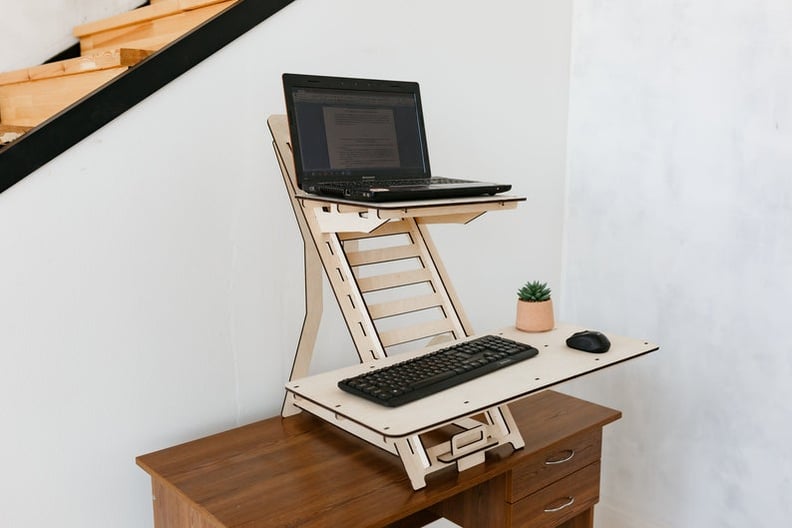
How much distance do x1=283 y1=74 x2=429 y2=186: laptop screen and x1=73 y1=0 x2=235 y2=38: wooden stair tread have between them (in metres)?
0.56

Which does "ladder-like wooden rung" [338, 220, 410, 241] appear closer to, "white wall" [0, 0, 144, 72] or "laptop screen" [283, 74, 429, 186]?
"laptop screen" [283, 74, 429, 186]

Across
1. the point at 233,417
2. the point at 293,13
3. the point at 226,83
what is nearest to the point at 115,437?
the point at 233,417

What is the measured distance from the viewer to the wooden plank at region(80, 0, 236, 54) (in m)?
1.87

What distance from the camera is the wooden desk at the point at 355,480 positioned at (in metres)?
1.26

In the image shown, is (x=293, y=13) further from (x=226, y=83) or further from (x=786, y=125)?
(x=786, y=125)

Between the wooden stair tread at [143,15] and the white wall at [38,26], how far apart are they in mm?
50

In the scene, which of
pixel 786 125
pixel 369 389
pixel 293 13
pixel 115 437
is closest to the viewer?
pixel 369 389

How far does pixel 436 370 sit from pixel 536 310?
373 millimetres

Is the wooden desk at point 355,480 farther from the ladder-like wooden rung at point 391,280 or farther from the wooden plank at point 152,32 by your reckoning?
the wooden plank at point 152,32

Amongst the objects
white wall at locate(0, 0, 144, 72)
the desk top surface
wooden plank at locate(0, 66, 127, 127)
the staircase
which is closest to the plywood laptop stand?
the desk top surface

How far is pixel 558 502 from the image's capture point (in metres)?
1.58

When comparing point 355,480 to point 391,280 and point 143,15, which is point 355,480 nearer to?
point 391,280

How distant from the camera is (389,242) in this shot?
1964 millimetres

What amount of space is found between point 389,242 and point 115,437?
2.74ft
